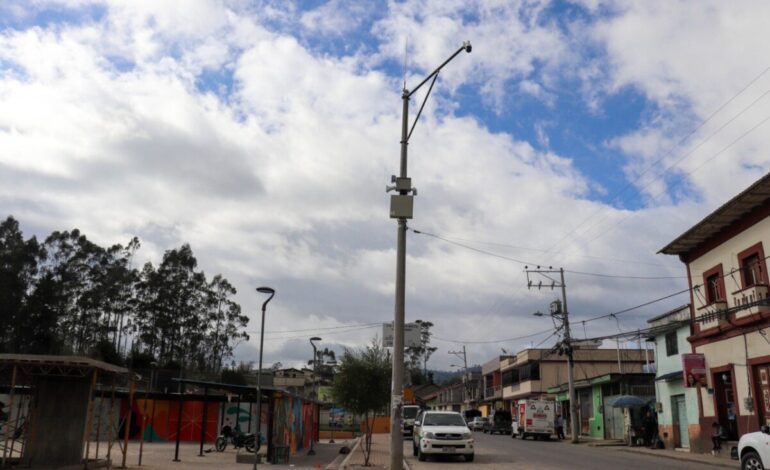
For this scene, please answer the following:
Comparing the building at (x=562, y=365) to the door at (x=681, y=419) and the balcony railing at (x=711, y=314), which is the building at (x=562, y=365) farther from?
the balcony railing at (x=711, y=314)

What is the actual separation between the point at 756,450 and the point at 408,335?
31.2 ft

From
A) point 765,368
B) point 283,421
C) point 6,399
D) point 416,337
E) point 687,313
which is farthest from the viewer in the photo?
point 6,399

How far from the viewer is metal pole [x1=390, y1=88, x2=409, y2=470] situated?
1350 centimetres

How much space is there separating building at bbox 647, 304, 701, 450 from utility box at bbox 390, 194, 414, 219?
21.0m

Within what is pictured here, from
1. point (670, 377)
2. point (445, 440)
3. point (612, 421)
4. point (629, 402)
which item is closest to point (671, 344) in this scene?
point (670, 377)

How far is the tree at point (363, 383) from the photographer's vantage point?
76.2 feet

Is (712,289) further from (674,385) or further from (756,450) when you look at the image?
(756,450)

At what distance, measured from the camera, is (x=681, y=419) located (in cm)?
3134

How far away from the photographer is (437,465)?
21703 millimetres

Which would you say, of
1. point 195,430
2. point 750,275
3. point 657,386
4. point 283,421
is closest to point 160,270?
point 195,430

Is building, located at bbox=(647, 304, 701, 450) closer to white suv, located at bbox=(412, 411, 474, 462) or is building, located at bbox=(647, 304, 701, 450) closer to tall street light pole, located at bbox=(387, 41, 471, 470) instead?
white suv, located at bbox=(412, 411, 474, 462)

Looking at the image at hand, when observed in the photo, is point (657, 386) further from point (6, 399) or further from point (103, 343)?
point (103, 343)

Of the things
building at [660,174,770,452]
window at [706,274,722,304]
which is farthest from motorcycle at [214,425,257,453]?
window at [706,274,722,304]

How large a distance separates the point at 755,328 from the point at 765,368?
58.8 inches
